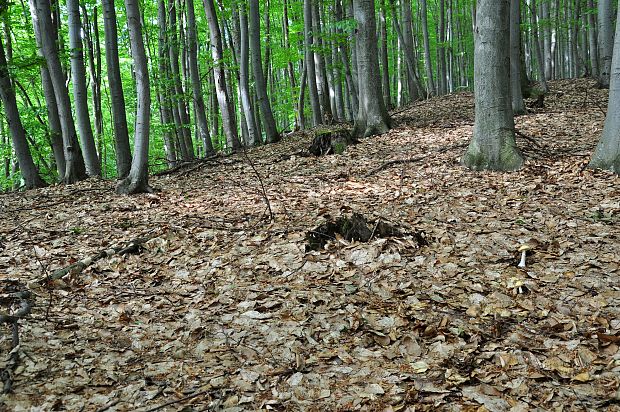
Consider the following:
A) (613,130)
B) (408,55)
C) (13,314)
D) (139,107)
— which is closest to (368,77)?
(139,107)

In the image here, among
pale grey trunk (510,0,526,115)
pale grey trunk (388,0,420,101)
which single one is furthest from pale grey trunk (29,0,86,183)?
pale grey trunk (388,0,420,101)

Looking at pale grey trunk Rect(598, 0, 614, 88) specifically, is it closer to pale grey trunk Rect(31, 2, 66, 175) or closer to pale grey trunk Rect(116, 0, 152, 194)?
pale grey trunk Rect(116, 0, 152, 194)

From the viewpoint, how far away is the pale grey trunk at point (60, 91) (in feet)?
31.1

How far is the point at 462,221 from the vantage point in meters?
5.22

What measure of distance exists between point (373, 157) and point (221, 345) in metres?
6.13

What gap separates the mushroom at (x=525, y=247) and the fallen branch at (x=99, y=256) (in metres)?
4.01

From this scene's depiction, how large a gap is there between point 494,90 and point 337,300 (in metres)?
4.63

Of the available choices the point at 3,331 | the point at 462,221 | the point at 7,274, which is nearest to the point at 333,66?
the point at 462,221

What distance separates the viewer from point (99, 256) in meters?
4.97

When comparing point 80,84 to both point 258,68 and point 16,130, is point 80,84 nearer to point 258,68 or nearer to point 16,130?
point 16,130

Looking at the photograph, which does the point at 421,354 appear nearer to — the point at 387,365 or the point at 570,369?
the point at 387,365

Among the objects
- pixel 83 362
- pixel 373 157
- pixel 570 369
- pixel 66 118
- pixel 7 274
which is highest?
pixel 66 118

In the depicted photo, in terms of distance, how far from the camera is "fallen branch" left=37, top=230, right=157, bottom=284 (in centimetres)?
445

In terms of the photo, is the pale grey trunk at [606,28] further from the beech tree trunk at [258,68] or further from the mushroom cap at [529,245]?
the mushroom cap at [529,245]
